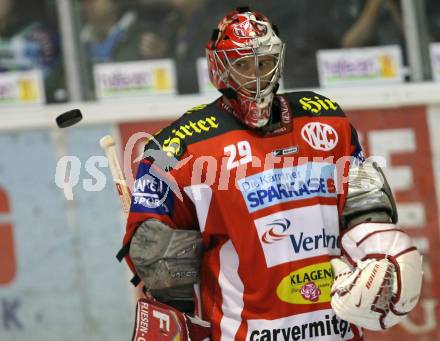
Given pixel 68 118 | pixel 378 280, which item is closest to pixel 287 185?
pixel 378 280

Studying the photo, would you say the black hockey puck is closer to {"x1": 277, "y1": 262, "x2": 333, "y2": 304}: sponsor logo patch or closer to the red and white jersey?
the red and white jersey

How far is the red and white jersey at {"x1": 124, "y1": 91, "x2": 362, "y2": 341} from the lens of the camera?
10.3 ft

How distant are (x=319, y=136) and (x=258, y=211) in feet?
0.97

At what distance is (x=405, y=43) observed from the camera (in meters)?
5.19

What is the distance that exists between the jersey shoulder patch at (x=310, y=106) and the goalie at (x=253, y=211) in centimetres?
2

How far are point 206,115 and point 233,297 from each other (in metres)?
0.55

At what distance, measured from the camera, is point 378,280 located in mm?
Result: 2975

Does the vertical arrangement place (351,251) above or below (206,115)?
below

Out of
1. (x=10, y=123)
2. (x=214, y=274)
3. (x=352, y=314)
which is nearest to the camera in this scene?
(x=352, y=314)

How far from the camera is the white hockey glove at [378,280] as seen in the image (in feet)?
9.79

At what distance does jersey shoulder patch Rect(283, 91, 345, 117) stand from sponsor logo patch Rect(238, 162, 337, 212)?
0.17 metres

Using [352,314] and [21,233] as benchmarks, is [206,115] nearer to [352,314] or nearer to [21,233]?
[352,314]

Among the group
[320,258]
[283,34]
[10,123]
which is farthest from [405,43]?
[320,258]

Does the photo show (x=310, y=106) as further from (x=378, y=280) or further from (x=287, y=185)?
(x=378, y=280)
